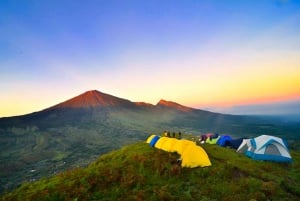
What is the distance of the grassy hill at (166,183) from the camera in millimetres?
12070

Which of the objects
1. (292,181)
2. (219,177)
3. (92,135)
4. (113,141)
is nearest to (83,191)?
(219,177)

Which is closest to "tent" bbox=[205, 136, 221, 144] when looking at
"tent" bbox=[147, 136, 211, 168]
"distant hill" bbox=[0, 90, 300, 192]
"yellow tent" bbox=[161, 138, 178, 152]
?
"yellow tent" bbox=[161, 138, 178, 152]

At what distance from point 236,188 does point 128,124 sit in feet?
571

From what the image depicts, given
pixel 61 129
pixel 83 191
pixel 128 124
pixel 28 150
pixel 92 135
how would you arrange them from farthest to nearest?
1. pixel 128 124
2. pixel 61 129
3. pixel 92 135
4. pixel 28 150
5. pixel 83 191

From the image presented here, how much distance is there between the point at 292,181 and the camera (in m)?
14.5

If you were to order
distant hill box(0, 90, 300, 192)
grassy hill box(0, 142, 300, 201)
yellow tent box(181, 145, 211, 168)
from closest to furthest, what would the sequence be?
grassy hill box(0, 142, 300, 201) < yellow tent box(181, 145, 211, 168) < distant hill box(0, 90, 300, 192)

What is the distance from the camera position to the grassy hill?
12.1m

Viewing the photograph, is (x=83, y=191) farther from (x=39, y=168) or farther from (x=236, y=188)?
(x=39, y=168)

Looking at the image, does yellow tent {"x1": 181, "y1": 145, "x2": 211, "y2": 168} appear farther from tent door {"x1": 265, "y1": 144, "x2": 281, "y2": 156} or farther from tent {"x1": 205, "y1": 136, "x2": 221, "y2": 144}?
tent {"x1": 205, "y1": 136, "x2": 221, "y2": 144}

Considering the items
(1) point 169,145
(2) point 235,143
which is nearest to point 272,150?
(2) point 235,143

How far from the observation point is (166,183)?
13812 millimetres

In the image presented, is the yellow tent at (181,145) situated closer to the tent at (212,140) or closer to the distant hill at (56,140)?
the tent at (212,140)

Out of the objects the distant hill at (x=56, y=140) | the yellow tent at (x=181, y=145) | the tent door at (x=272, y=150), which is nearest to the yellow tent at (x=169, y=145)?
the yellow tent at (x=181, y=145)

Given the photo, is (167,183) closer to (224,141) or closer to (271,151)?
(271,151)
